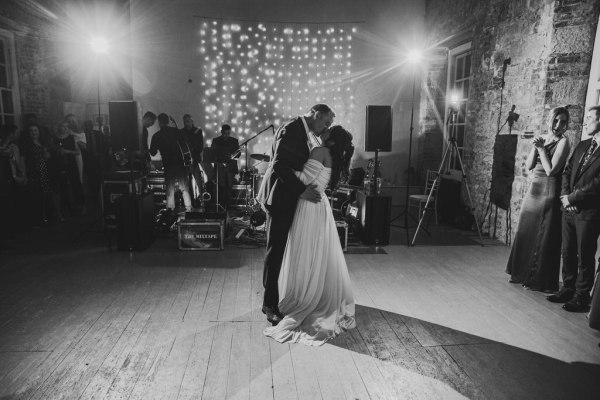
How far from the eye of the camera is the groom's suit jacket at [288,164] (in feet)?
9.27

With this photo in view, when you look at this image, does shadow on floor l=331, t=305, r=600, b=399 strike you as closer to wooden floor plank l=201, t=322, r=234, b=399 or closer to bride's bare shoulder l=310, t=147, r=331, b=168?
wooden floor plank l=201, t=322, r=234, b=399

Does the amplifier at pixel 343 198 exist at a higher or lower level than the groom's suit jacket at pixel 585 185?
lower

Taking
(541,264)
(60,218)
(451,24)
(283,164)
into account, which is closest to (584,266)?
(541,264)

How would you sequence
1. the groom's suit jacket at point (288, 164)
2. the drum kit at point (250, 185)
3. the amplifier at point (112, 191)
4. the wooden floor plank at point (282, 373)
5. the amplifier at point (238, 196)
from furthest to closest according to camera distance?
1. the amplifier at point (238, 196)
2. the drum kit at point (250, 185)
3. the amplifier at point (112, 191)
4. the groom's suit jacket at point (288, 164)
5. the wooden floor plank at point (282, 373)

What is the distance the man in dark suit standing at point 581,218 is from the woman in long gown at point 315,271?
2.01 meters

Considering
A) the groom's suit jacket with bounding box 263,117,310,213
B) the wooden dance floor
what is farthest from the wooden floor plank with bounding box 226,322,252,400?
the groom's suit jacket with bounding box 263,117,310,213

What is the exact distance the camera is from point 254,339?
2812 mm

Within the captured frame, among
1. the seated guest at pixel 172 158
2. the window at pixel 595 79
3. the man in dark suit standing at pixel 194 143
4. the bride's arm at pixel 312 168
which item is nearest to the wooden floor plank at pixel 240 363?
the bride's arm at pixel 312 168

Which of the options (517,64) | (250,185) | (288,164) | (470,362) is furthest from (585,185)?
(250,185)

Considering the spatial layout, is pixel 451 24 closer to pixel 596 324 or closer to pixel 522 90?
pixel 522 90

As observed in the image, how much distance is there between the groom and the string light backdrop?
5.51 m

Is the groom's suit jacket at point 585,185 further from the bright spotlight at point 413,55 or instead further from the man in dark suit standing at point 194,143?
the bright spotlight at point 413,55

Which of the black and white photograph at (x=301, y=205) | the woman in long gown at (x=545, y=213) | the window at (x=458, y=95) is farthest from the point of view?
the window at (x=458, y=95)

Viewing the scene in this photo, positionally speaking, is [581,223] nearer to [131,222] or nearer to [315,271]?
[315,271]
